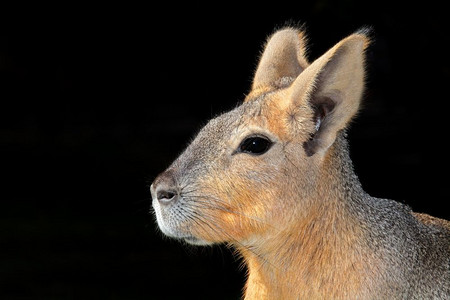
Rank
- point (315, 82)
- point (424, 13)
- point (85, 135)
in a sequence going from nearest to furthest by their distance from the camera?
point (315, 82)
point (424, 13)
point (85, 135)

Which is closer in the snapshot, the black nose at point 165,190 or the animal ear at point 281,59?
the black nose at point 165,190

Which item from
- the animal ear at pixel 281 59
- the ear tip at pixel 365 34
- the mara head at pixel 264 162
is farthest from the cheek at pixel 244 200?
the animal ear at pixel 281 59

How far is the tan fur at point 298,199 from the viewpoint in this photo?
3.04 meters

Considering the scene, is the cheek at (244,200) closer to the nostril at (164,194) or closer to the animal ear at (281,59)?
the nostril at (164,194)

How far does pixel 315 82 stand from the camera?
309 centimetres

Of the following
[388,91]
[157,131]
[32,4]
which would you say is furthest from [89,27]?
[388,91]

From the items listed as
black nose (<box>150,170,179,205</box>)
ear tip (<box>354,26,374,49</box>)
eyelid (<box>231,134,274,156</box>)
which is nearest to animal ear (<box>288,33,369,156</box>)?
ear tip (<box>354,26,374,49</box>)

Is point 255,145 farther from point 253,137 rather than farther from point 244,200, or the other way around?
point 244,200

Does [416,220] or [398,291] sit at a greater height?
[416,220]

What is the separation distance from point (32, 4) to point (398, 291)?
9.61m

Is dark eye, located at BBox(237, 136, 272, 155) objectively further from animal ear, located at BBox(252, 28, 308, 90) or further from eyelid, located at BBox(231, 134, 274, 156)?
animal ear, located at BBox(252, 28, 308, 90)

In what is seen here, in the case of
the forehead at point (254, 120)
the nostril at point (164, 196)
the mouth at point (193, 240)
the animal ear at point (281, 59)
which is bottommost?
the mouth at point (193, 240)

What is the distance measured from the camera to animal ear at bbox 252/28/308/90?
12.2ft

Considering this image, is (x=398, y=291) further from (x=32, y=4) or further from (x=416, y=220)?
(x=32, y=4)
